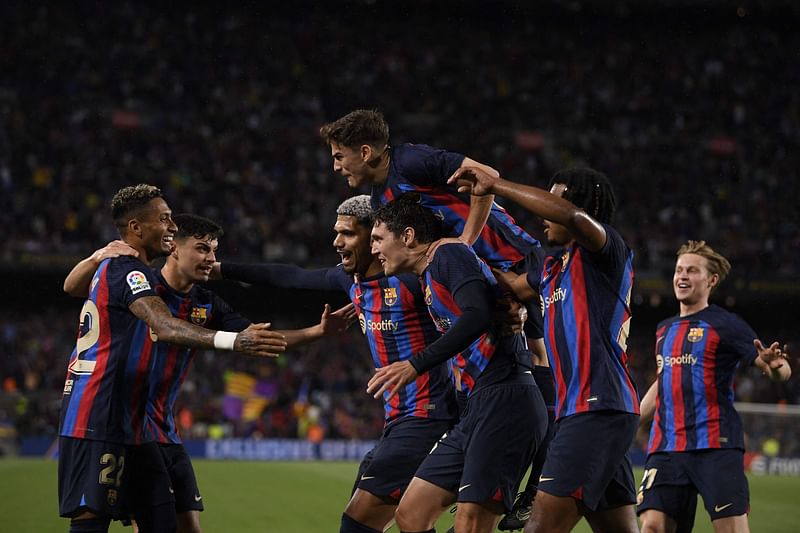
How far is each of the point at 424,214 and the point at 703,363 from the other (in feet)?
7.90

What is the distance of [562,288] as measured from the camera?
16.8 feet

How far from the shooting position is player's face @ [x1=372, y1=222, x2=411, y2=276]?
5.63 metres

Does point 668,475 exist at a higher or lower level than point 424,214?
lower

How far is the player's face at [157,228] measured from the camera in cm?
627

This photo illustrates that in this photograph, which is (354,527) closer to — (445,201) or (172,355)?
(172,355)

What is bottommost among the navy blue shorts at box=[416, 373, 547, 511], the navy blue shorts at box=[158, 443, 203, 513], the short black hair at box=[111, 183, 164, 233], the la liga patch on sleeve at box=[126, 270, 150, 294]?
the navy blue shorts at box=[158, 443, 203, 513]

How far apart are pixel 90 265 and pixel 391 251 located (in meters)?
2.04

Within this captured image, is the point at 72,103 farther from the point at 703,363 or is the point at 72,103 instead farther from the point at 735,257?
the point at 703,363

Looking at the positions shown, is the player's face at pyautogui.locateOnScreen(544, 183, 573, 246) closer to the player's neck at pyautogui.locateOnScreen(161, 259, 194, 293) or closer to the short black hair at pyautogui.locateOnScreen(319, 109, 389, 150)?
the short black hair at pyautogui.locateOnScreen(319, 109, 389, 150)

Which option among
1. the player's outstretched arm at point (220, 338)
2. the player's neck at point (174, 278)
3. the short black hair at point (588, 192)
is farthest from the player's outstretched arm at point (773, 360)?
the player's neck at point (174, 278)

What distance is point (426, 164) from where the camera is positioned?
6258mm

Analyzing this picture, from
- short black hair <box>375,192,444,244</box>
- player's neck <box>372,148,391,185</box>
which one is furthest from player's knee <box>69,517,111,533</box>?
player's neck <box>372,148,391,185</box>

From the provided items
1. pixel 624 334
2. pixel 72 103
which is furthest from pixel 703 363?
pixel 72 103

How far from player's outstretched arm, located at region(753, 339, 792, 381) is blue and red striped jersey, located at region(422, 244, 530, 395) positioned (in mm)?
1774
